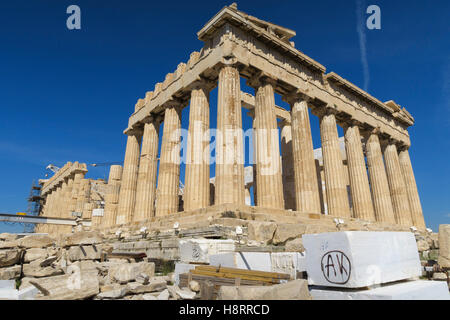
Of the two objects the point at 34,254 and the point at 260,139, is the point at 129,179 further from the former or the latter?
the point at 34,254

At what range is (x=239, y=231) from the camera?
9094mm

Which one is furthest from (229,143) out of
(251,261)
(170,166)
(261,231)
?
(251,261)

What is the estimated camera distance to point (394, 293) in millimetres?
3357

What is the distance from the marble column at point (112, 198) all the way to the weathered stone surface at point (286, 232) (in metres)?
19.0

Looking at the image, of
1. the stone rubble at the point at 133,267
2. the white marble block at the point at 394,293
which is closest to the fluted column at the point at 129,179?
the stone rubble at the point at 133,267

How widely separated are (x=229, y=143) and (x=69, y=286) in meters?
10.6

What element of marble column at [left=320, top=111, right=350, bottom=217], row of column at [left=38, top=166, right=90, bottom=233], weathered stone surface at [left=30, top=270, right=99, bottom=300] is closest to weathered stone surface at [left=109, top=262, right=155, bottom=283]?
weathered stone surface at [left=30, top=270, right=99, bottom=300]

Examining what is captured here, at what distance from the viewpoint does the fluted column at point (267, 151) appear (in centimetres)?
1539

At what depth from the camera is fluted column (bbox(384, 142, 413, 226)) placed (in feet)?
84.2

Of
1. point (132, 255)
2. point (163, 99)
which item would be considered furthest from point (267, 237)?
point (163, 99)

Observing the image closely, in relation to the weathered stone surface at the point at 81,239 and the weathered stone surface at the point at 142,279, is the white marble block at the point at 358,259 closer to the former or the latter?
the weathered stone surface at the point at 142,279

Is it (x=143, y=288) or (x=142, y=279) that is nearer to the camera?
(x=143, y=288)
